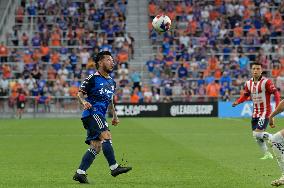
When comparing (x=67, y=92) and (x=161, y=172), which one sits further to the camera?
(x=67, y=92)

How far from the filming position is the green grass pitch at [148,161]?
39.1ft

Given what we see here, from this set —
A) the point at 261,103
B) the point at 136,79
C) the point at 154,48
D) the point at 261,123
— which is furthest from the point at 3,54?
the point at 261,123

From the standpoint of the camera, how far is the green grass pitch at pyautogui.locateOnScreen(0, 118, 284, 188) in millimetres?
11914

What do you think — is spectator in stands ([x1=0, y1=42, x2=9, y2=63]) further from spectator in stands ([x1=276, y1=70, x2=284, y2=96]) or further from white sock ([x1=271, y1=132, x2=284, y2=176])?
white sock ([x1=271, y1=132, x2=284, y2=176])

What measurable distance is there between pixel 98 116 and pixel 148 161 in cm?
433

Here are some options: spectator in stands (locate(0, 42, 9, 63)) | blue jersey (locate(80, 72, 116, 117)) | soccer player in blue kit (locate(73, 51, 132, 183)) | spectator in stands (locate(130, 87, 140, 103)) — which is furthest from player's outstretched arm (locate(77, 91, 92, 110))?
spectator in stands (locate(0, 42, 9, 63))

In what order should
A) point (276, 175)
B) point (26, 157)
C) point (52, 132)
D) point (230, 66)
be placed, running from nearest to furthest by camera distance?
point (276, 175), point (26, 157), point (52, 132), point (230, 66)

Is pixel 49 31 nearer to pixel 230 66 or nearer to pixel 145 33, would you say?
pixel 145 33

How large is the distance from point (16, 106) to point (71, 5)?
9.21 m

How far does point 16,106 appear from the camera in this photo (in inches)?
1647

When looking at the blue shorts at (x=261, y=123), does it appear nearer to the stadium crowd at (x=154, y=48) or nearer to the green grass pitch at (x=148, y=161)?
the green grass pitch at (x=148, y=161)

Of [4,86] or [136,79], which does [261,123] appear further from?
[4,86]

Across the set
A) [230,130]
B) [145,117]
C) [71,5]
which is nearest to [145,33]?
[71,5]

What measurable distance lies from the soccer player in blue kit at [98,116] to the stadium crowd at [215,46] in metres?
30.5
